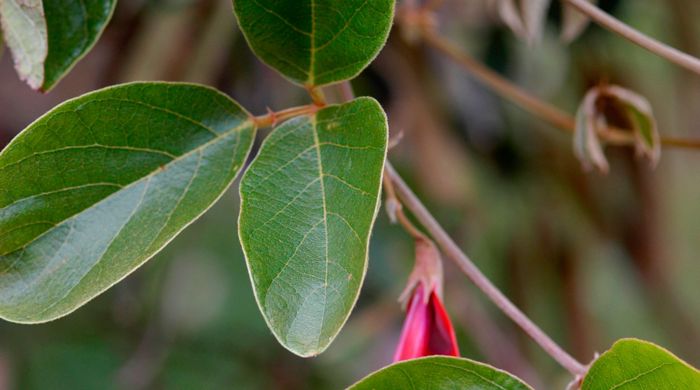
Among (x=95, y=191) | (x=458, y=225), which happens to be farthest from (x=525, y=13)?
(x=458, y=225)

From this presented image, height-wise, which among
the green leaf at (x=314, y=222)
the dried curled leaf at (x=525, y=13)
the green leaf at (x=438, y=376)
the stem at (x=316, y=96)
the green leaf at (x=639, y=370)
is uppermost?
the stem at (x=316, y=96)

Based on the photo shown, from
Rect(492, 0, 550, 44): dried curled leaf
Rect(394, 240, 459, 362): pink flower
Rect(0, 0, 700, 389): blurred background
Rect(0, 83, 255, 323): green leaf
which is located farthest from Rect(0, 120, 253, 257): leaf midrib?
Rect(0, 0, 700, 389): blurred background

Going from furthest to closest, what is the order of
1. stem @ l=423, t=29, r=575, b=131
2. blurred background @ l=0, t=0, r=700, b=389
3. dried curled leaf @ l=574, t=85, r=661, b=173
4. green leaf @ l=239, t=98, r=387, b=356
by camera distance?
1. blurred background @ l=0, t=0, r=700, b=389
2. stem @ l=423, t=29, r=575, b=131
3. dried curled leaf @ l=574, t=85, r=661, b=173
4. green leaf @ l=239, t=98, r=387, b=356

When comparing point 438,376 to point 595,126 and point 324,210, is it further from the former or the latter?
point 595,126

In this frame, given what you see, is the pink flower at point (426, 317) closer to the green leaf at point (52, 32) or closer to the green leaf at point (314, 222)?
the green leaf at point (314, 222)

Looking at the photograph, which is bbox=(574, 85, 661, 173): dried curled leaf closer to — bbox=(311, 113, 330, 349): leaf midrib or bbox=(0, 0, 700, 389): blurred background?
bbox=(311, 113, 330, 349): leaf midrib

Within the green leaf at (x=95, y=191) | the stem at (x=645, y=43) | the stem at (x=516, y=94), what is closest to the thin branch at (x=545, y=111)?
Result: the stem at (x=516, y=94)

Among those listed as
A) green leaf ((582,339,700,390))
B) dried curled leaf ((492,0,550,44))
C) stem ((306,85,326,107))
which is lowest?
green leaf ((582,339,700,390))
